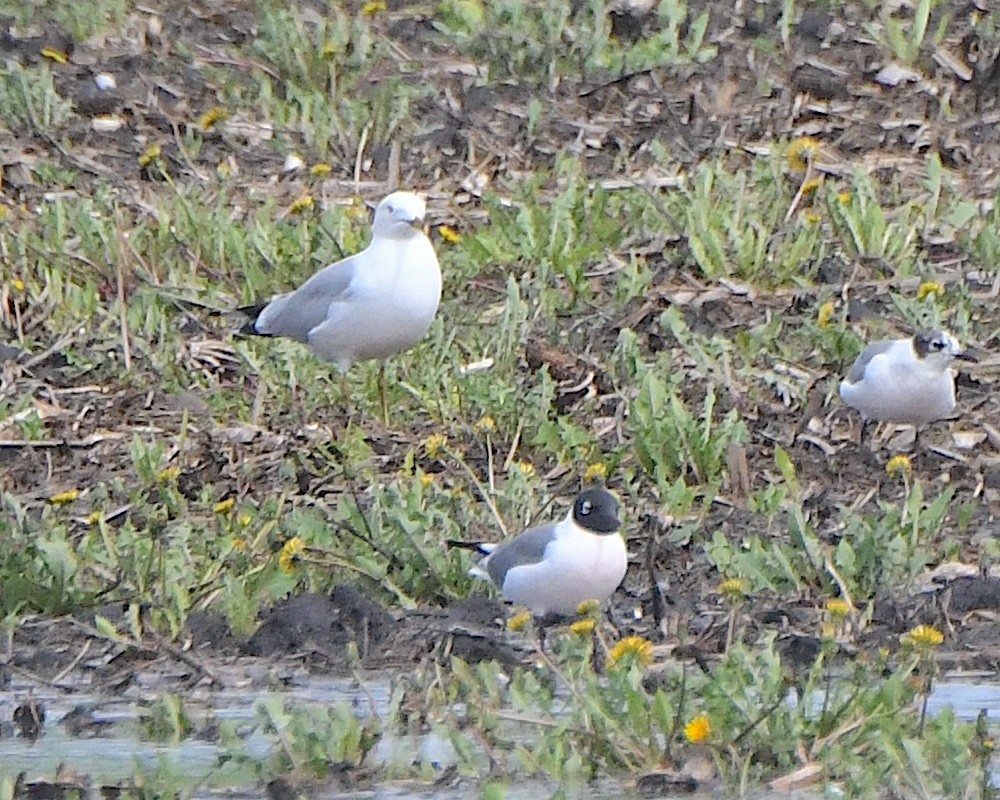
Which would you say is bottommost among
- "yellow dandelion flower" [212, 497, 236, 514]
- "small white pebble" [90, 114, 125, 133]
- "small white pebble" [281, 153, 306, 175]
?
"small white pebble" [90, 114, 125, 133]

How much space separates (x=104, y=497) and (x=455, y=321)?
5.72 feet

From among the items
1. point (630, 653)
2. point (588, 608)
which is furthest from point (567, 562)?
point (630, 653)

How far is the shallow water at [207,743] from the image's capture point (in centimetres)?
451

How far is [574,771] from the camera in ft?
14.5

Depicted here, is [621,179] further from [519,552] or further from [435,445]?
[519,552]

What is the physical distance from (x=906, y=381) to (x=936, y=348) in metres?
0.44

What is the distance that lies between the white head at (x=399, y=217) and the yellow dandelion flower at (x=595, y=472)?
1288 mm

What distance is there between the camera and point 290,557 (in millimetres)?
6105

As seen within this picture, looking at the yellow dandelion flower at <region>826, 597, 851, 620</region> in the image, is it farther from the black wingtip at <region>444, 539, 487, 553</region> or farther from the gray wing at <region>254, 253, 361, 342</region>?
the gray wing at <region>254, 253, 361, 342</region>

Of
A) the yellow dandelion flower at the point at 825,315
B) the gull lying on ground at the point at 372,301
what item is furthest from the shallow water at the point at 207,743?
the yellow dandelion flower at the point at 825,315

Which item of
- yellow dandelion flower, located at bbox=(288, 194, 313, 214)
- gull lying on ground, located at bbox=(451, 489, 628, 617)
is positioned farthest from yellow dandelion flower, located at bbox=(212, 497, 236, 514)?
yellow dandelion flower, located at bbox=(288, 194, 313, 214)

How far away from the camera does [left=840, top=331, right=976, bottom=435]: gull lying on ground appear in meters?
6.93

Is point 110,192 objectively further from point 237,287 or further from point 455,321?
point 455,321

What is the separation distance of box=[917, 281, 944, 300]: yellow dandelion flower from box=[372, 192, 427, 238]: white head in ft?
5.64
